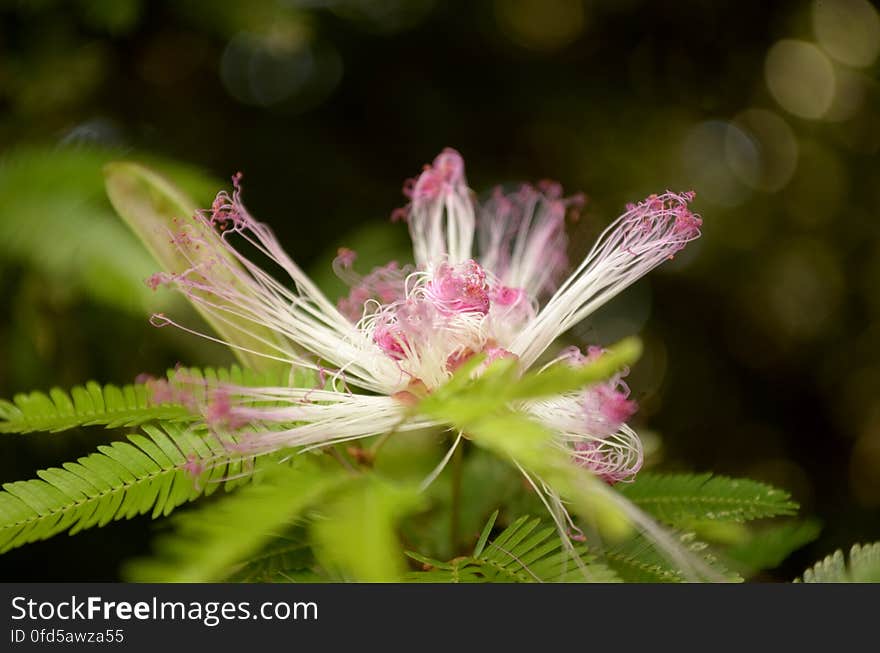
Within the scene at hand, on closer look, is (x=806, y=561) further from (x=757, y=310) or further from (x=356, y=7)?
(x=356, y=7)

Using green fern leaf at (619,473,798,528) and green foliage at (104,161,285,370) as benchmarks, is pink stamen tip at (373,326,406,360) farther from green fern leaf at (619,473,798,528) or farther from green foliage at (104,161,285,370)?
green fern leaf at (619,473,798,528)

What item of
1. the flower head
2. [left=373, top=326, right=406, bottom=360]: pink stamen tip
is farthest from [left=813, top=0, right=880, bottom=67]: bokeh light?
[left=373, top=326, right=406, bottom=360]: pink stamen tip

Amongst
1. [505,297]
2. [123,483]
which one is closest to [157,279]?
[123,483]

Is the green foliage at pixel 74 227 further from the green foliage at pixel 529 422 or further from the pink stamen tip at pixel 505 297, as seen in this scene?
the green foliage at pixel 529 422

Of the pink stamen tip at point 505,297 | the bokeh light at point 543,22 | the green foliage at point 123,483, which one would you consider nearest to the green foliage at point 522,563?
the green foliage at point 123,483

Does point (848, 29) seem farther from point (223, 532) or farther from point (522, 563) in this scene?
point (223, 532)
